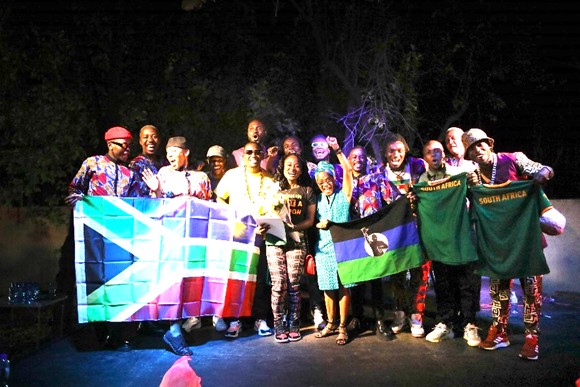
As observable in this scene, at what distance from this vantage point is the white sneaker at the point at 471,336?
4964mm

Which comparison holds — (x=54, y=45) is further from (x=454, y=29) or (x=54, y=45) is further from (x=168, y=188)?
(x=454, y=29)

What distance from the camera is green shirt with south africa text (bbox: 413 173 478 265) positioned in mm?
5016

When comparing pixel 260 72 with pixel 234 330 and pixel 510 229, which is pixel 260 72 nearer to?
pixel 234 330

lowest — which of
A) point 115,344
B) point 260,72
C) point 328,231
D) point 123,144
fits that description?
point 115,344

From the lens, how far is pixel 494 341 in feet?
15.9

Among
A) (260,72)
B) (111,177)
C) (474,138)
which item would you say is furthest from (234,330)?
(260,72)

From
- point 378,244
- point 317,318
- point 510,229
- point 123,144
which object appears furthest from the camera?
point 317,318

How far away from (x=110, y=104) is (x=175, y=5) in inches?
87.3

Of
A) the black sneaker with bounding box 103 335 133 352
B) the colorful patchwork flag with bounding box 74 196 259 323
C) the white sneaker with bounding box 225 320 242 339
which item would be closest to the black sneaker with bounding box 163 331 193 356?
the colorful patchwork flag with bounding box 74 196 259 323

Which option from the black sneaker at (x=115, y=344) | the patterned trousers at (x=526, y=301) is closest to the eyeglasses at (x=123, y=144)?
the black sneaker at (x=115, y=344)

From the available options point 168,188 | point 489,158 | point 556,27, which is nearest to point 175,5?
point 168,188

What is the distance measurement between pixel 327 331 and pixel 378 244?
111 cm

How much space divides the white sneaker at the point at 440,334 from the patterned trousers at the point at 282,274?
143cm

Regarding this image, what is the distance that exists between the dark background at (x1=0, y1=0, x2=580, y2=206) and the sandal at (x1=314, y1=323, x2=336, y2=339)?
4718 mm
